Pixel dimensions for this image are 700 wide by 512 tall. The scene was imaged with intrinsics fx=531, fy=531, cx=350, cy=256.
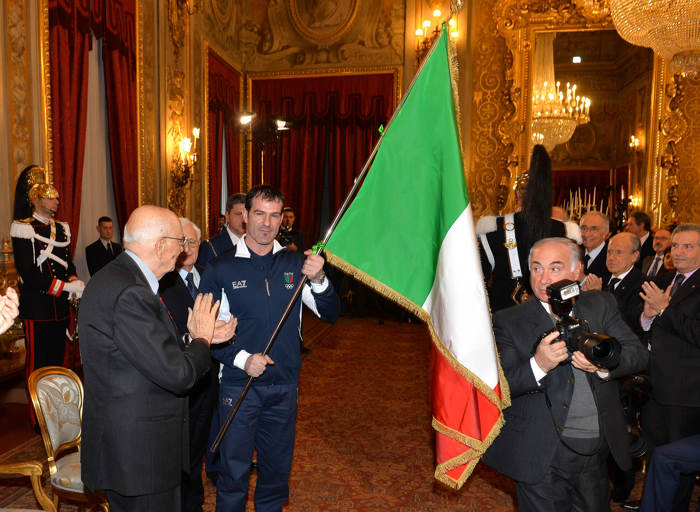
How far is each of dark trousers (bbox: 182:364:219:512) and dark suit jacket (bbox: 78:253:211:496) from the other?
861mm

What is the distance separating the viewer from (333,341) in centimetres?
769

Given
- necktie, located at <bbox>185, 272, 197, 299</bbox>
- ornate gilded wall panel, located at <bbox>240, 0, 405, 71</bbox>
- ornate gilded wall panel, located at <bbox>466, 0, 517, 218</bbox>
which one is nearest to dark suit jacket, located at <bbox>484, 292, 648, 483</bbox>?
necktie, located at <bbox>185, 272, 197, 299</bbox>

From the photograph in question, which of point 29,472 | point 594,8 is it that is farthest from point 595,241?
point 594,8

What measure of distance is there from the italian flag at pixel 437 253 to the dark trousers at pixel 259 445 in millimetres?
792

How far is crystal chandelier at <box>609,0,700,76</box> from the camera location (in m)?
5.48

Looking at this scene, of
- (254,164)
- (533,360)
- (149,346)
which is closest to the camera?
(149,346)

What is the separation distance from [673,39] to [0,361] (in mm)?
7437

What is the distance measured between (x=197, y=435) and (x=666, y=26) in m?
6.04

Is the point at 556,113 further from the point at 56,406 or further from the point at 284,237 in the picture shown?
the point at 56,406

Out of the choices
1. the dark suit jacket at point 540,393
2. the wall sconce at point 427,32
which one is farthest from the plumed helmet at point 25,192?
the wall sconce at point 427,32

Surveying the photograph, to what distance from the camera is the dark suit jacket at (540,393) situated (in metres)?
2.08

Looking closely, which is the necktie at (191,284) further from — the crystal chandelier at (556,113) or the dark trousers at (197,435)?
the crystal chandelier at (556,113)

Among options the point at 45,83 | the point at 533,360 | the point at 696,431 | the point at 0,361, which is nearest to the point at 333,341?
the point at 0,361

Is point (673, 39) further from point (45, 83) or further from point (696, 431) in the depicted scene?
point (45, 83)
